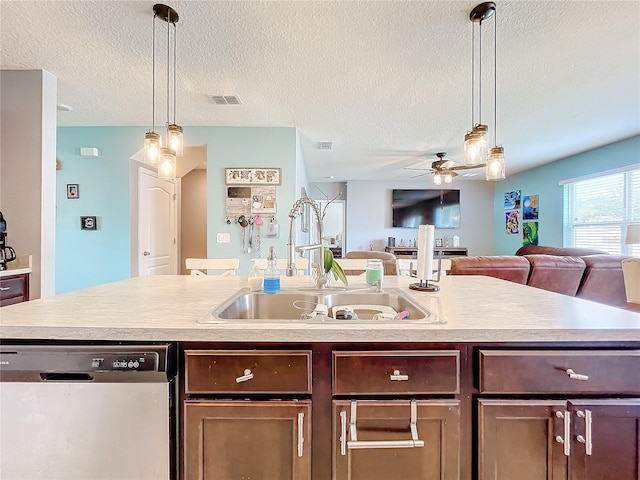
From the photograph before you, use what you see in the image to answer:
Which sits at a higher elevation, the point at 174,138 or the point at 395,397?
the point at 174,138

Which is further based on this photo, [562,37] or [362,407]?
[562,37]

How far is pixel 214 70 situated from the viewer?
2.42 meters

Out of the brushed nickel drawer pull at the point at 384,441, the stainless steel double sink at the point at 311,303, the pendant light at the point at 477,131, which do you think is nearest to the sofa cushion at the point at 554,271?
the pendant light at the point at 477,131

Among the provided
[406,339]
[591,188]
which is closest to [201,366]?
[406,339]

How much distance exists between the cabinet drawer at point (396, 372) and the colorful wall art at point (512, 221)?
6783 millimetres

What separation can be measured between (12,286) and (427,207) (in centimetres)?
700

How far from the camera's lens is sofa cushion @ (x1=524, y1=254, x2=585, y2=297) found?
3.11 meters

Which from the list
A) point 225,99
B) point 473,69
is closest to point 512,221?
point 473,69

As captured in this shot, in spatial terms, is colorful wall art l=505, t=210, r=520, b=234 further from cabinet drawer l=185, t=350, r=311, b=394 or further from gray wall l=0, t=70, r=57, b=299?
gray wall l=0, t=70, r=57, b=299

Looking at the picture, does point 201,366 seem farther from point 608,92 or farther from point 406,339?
point 608,92

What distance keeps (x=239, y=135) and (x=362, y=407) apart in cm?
351

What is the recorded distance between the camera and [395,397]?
943 millimetres

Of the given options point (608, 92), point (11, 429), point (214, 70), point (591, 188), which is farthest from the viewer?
point (591, 188)

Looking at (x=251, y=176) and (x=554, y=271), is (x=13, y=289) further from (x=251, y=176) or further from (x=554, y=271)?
(x=554, y=271)
